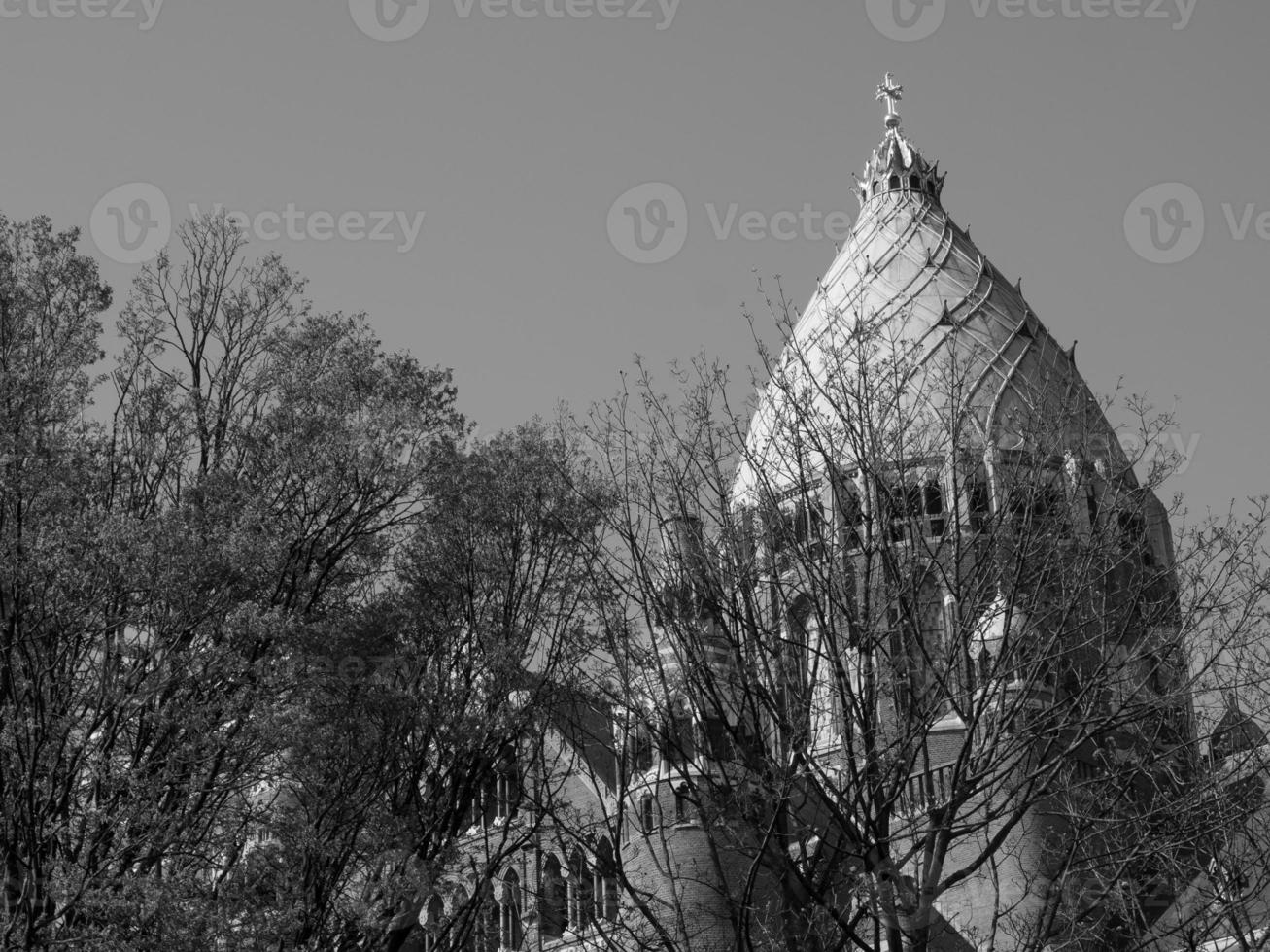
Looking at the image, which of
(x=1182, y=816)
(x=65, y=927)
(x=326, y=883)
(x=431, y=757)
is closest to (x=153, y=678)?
(x=65, y=927)

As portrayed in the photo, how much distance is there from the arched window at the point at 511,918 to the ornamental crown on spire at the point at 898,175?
2352 cm

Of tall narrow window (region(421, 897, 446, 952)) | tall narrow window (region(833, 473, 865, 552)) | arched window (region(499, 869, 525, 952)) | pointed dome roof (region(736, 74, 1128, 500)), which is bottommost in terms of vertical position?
tall narrow window (region(421, 897, 446, 952))

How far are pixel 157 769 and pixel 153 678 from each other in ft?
3.20

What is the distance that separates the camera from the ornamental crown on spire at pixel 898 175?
1724 inches

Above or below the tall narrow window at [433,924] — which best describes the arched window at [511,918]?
above

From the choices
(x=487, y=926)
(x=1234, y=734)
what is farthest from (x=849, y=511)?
(x=487, y=926)

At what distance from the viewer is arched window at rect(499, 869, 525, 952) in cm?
2191

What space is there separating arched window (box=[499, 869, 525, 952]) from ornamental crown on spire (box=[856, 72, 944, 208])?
23517 millimetres

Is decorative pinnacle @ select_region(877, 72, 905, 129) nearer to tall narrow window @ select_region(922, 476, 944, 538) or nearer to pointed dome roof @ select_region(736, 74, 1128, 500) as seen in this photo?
pointed dome roof @ select_region(736, 74, 1128, 500)

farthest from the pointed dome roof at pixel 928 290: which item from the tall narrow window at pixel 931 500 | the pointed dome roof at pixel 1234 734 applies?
the pointed dome roof at pixel 1234 734

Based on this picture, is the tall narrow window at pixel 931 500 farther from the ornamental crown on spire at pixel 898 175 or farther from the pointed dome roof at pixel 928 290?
the ornamental crown on spire at pixel 898 175

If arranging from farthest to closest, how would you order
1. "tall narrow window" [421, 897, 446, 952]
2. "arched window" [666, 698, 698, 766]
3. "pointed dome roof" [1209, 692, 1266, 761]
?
1. "tall narrow window" [421, 897, 446, 952]
2. "pointed dome roof" [1209, 692, 1266, 761]
3. "arched window" [666, 698, 698, 766]

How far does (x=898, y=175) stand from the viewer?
4403 centimetres

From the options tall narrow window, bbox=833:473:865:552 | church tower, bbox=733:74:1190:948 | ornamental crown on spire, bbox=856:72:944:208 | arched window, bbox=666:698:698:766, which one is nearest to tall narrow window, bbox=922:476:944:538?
church tower, bbox=733:74:1190:948
